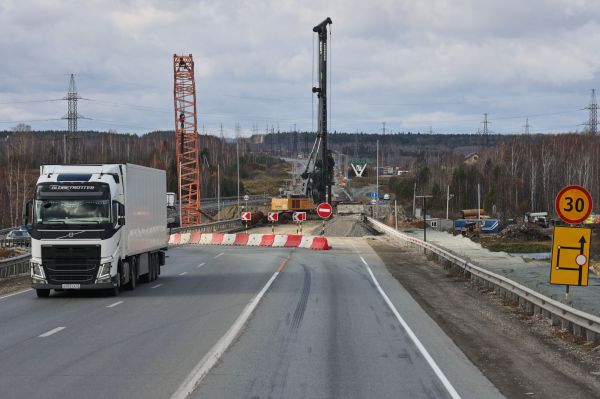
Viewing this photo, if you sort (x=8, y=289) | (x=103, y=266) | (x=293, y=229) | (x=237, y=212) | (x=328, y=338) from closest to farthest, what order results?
(x=328, y=338) → (x=103, y=266) → (x=8, y=289) → (x=293, y=229) → (x=237, y=212)

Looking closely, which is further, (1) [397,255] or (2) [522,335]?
(1) [397,255]

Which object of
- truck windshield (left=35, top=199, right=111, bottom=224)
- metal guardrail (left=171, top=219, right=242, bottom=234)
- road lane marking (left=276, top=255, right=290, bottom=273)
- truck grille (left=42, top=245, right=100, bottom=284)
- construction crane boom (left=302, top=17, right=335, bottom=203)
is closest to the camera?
truck grille (left=42, top=245, right=100, bottom=284)

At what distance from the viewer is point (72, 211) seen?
22000 millimetres

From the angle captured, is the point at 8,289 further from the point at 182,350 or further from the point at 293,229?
the point at 293,229

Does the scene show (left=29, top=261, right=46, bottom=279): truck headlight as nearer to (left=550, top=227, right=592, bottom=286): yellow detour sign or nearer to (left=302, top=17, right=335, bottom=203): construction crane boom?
(left=550, top=227, right=592, bottom=286): yellow detour sign

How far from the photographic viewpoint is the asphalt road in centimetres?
1008

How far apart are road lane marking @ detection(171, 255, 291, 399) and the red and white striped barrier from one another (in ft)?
116

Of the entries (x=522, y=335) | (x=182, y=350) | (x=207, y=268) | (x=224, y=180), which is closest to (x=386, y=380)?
(x=182, y=350)

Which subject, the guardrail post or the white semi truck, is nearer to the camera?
the guardrail post

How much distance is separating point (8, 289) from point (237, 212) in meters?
84.3

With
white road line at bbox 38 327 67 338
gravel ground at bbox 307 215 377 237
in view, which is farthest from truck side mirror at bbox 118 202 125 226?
gravel ground at bbox 307 215 377 237

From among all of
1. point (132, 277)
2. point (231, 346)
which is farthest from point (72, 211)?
point (231, 346)

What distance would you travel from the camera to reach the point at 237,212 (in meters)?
110

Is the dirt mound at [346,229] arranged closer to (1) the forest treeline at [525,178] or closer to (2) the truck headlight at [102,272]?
(1) the forest treeline at [525,178]
